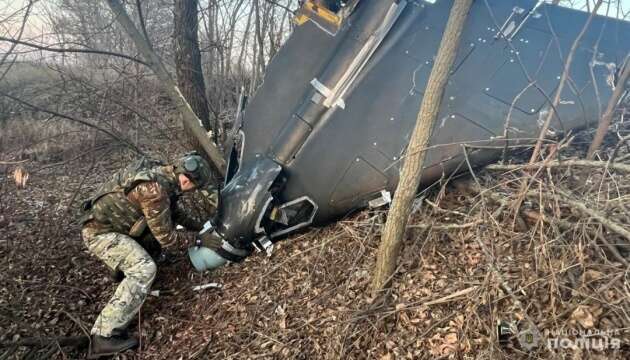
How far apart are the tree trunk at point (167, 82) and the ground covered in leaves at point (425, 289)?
1.39 meters

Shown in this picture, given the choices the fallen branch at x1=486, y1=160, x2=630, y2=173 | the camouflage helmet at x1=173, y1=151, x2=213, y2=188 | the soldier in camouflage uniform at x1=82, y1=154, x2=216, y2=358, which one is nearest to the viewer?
the fallen branch at x1=486, y1=160, x2=630, y2=173

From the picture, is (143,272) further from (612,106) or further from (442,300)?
(612,106)

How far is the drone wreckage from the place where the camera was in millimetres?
3502

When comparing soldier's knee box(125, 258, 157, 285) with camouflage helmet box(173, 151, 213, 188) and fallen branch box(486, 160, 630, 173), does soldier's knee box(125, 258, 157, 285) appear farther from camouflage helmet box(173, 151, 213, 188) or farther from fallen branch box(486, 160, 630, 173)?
fallen branch box(486, 160, 630, 173)

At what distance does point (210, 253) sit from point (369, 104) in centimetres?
202

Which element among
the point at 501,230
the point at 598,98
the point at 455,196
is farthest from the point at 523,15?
the point at 501,230

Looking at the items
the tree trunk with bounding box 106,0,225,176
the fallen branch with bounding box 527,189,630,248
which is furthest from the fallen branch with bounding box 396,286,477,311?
the tree trunk with bounding box 106,0,225,176

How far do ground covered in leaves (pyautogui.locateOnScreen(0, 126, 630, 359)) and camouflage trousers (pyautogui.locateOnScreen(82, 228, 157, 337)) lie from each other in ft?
0.79

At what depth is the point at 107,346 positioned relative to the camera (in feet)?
10.7

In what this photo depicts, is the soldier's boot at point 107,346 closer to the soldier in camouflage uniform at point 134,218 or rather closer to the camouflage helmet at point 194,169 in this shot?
the soldier in camouflage uniform at point 134,218

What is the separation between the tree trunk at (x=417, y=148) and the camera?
96.3 inches

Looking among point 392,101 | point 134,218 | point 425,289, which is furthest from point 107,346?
point 392,101

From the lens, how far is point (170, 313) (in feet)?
11.8

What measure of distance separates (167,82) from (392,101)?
104 inches
